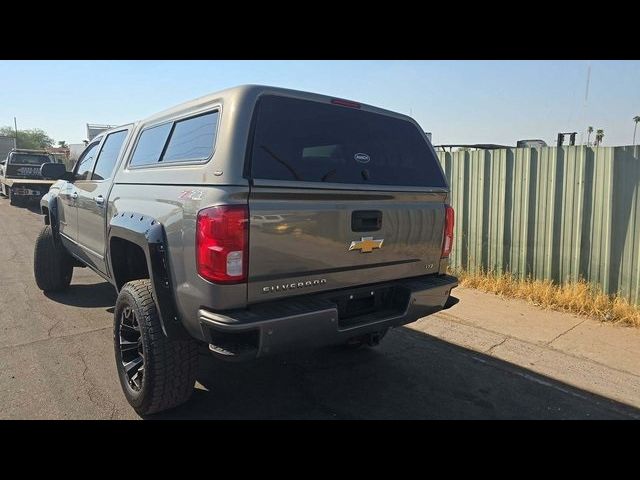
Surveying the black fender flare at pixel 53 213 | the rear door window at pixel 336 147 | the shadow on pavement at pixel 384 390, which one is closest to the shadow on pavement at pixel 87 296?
the black fender flare at pixel 53 213

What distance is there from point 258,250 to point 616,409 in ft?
9.65

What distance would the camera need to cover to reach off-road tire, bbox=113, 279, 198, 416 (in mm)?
2793

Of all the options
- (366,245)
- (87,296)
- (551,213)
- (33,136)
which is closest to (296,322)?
(366,245)

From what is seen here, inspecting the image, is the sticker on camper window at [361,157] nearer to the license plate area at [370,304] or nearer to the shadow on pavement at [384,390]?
the license plate area at [370,304]

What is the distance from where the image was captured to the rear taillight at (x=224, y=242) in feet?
7.69

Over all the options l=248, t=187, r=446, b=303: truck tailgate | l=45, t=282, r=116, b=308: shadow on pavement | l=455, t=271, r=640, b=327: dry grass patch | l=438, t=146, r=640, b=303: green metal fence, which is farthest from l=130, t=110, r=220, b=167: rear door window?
l=438, t=146, r=640, b=303: green metal fence

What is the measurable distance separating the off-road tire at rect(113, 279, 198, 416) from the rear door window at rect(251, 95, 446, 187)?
1.18 metres

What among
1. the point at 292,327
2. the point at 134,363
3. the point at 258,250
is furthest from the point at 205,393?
the point at 258,250

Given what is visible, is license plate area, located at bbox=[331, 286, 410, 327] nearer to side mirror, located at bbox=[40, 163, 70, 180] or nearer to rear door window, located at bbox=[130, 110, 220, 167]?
rear door window, located at bbox=[130, 110, 220, 167]

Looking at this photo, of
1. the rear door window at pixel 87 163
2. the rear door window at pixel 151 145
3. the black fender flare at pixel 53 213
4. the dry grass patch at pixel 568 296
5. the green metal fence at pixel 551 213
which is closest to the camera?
the rear door window at pixel 151 145

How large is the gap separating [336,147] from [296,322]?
128cm

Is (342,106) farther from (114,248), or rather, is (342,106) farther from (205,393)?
(205,393)

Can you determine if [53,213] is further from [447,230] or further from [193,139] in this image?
[447,230]

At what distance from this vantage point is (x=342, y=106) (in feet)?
10.3
